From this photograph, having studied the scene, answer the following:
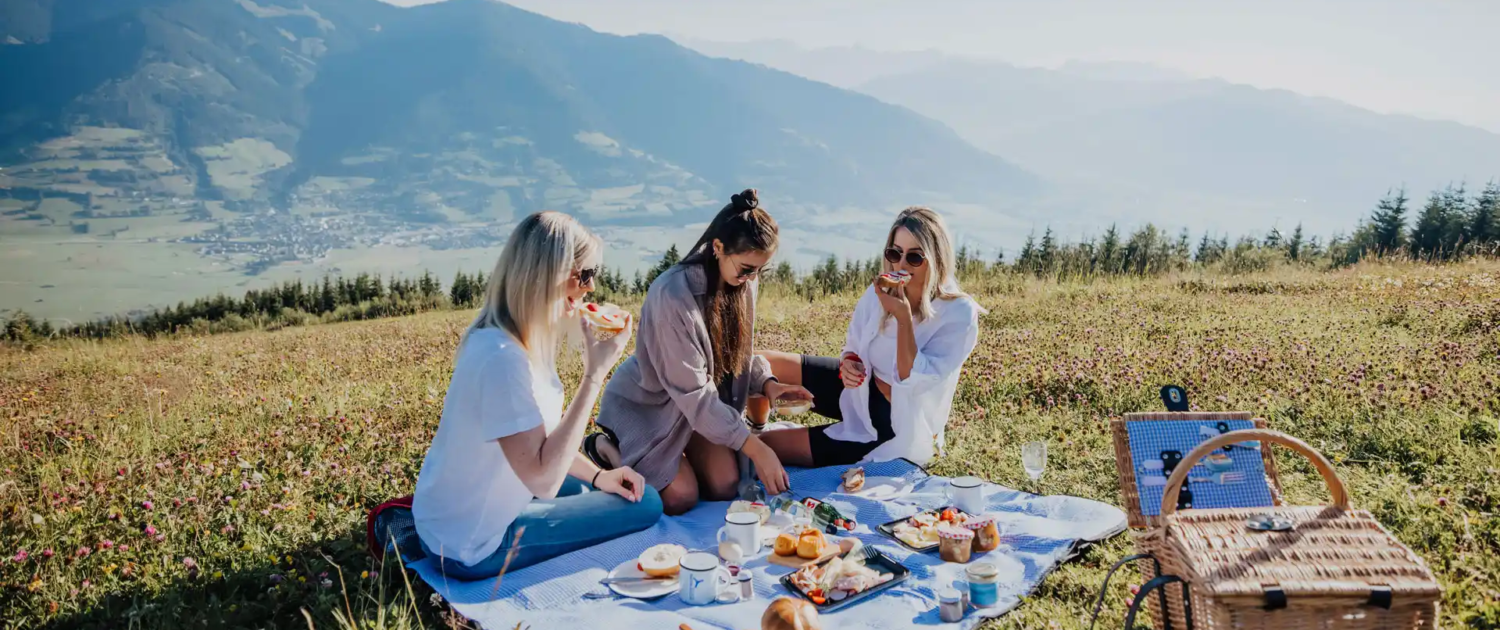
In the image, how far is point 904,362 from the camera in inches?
213

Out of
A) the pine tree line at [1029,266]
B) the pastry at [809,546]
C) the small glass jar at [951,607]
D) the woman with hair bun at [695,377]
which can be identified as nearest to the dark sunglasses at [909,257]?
the woman with hair bun at [695,377]

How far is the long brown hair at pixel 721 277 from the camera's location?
4703 millimetres

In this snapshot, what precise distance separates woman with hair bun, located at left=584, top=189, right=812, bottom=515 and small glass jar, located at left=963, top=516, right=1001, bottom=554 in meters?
1.11

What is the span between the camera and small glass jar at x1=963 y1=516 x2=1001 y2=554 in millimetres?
4309

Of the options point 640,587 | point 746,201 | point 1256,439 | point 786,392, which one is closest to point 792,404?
point 786,392

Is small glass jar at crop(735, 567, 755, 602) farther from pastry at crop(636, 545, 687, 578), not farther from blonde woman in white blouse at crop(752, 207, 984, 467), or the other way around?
blonde woman in white blouse at crop(752, 207, 984, 467)

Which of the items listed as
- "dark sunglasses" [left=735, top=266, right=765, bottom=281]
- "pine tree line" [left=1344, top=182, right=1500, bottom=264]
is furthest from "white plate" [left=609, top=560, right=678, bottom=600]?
"pine tree line" [left=1344, top=182, right=1500, bottom=264]

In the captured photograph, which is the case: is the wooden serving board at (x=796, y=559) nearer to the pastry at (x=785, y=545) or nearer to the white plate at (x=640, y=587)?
the pastry at (x=785, y=545)

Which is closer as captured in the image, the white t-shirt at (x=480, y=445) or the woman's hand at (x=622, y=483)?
the white t-shirt at (x=480, y=445)

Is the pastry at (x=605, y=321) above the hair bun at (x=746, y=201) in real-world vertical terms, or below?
below

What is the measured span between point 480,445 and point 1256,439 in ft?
9.68

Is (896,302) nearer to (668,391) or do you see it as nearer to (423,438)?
(668,391)

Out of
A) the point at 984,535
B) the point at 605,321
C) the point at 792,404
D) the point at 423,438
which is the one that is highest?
the point at 605,321

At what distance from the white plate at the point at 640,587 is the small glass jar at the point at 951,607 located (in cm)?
115
